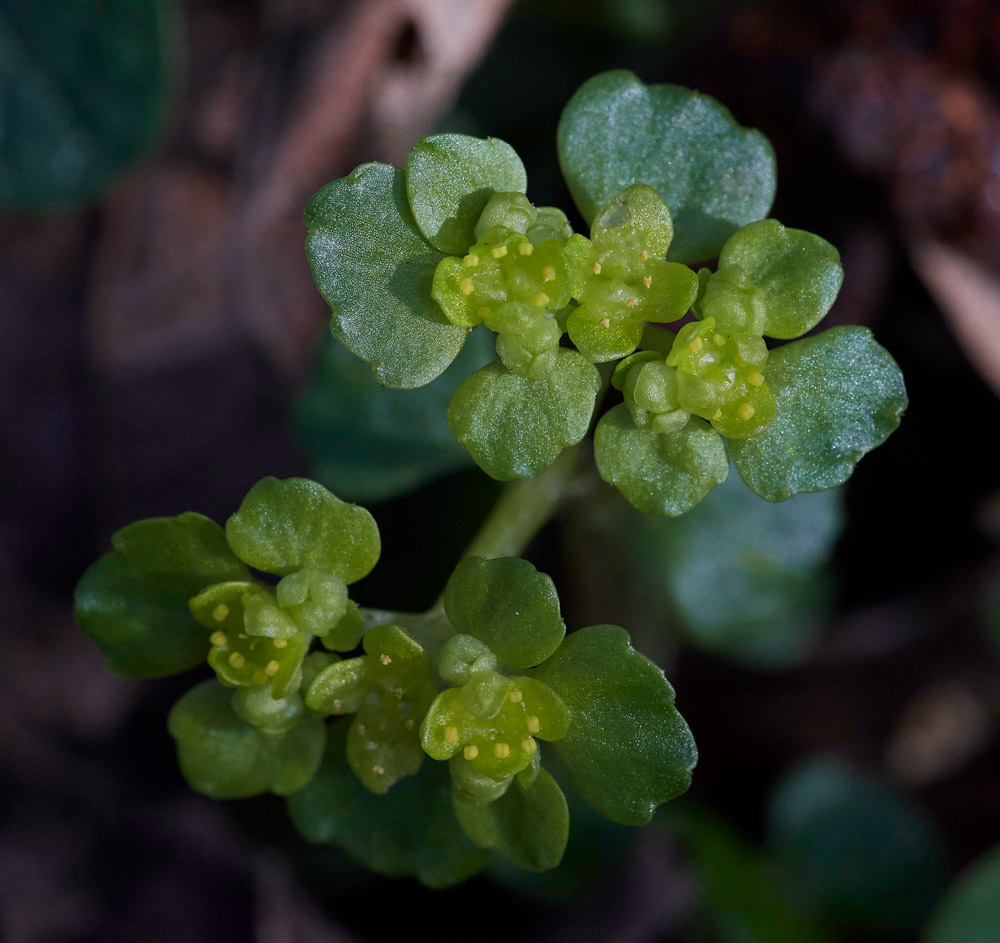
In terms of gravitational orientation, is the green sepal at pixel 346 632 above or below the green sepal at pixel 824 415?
below

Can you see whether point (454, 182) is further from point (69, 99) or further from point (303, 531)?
point (69, 99)

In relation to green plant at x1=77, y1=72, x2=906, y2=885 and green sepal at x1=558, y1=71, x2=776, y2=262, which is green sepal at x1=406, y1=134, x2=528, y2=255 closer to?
green plant at x1=77, y1=72, x2=906, y2=885

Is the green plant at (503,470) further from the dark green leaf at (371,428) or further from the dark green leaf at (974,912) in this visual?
the dark green leaf at (974,912)

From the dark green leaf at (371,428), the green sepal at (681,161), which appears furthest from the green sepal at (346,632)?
the dark green leaf at (371,428)

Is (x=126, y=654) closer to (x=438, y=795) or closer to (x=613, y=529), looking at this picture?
(x=438, y=795)

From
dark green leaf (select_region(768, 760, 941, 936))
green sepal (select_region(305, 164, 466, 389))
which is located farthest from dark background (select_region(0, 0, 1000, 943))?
green sepal (select_region(305, 164, 466, 389))

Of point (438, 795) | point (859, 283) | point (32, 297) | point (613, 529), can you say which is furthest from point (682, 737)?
point (32, 297)
